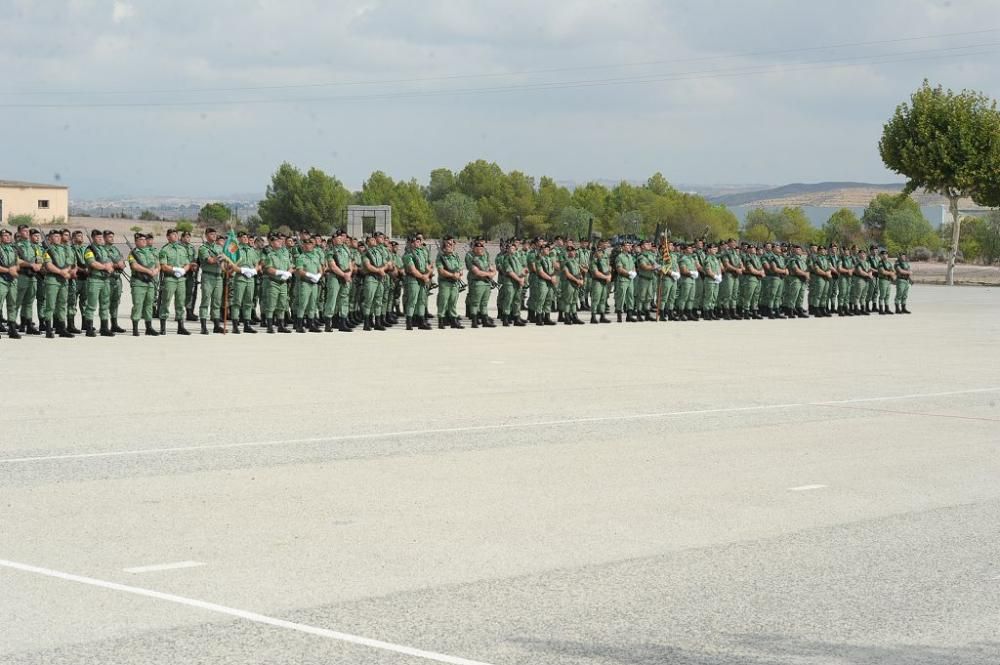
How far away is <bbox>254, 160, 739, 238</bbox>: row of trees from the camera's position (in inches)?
4279

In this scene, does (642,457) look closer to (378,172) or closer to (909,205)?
(378,172)

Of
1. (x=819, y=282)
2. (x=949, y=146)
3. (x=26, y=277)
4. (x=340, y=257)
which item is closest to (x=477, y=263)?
(x=340, y=257)

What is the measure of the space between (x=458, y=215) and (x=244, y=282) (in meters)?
95.9

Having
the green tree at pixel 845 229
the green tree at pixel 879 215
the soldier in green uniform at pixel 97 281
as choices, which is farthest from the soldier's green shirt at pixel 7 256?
the green tree at pixel 879 215

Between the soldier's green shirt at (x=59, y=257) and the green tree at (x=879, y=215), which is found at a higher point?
the green tree at (x=879, y=215)

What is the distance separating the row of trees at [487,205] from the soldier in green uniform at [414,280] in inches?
3050

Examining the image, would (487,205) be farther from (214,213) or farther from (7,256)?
(7,256)

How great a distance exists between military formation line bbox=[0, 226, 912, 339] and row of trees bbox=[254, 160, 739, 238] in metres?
69.7

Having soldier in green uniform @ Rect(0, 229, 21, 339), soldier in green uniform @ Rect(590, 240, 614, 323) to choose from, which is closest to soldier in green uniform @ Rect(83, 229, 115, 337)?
soldier in green uniform @ Rect(0, 229, 21, 339)

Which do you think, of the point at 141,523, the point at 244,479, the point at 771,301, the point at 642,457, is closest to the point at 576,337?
the point at 771,301

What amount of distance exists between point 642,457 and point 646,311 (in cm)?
1957

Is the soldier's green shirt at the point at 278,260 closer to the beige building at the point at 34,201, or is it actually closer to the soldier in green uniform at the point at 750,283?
the soldier in green uniform at the point at 750,283

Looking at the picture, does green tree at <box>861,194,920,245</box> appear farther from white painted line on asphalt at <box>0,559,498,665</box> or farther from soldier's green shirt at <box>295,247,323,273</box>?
white painted line on asphalt at <box>0,559,498,665</box>

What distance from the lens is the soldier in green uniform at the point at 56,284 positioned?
21609 mm
